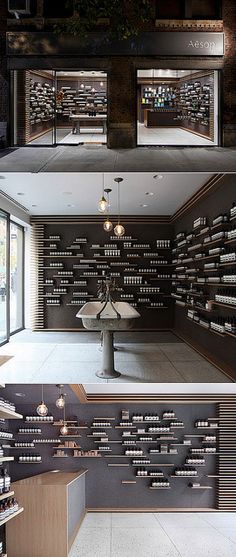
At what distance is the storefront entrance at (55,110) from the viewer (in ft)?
20.4

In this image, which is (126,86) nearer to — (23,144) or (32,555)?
(23,144)

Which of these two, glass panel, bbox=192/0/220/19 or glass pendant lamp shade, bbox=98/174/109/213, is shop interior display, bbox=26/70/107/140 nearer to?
glass panel, bbox=192/0/220/19

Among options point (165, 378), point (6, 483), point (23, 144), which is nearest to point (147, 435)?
point (6, 483)

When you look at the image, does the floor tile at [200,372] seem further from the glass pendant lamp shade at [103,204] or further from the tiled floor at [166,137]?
the tiled floor at [166,137]

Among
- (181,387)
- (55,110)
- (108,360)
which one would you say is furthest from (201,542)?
(55,110)

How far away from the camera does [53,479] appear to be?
7016mm

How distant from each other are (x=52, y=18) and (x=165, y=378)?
22.5 ft

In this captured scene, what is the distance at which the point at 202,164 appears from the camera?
2.07 metres

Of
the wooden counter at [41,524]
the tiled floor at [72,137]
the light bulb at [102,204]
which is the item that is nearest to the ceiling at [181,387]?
the light bulb at [102,204]

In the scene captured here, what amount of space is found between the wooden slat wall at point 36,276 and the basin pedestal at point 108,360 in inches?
13.8

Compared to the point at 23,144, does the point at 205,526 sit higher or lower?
lower

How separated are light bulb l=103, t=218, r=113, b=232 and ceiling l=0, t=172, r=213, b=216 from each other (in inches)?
1.9

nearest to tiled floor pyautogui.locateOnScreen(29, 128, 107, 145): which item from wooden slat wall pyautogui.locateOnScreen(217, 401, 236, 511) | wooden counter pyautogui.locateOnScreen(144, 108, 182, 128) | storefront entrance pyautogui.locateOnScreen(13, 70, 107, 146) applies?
storefront entrance pyautogui.locateOnScreen(13, 70, 107, 146)

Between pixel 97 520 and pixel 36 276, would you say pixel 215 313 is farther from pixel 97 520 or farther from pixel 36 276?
pixel 97 520
